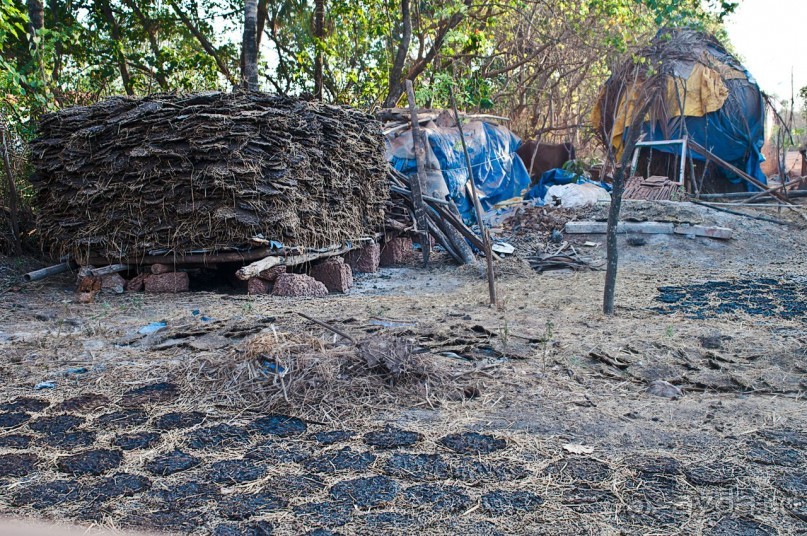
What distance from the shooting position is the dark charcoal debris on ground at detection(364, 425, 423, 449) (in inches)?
124

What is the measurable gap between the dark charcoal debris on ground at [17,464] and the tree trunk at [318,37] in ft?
33.6

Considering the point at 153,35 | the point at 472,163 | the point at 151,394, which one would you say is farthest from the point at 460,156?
the point at 151,394

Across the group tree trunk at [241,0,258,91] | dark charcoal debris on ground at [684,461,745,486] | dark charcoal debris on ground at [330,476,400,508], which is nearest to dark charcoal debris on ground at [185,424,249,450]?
dark charcoal debris on ground at [330,476,400,508]

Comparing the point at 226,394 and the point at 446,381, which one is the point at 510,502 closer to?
the point at 446,381

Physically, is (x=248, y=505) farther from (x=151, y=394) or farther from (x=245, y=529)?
(x=151, y=394)

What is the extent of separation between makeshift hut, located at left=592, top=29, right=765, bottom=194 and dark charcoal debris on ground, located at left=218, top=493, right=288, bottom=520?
13.7 m

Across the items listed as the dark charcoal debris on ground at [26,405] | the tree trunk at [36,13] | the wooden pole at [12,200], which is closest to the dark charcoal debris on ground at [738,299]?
the dark charcoal debris on ground at [26,405]

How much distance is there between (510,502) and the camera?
2.57 meters

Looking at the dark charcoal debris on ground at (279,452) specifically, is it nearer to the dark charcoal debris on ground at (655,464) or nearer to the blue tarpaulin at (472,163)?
the dark charcoal debris on ground at (655,464)

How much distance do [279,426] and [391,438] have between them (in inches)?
23.3

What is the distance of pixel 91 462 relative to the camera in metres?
2.94

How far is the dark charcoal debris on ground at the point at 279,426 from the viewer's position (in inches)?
131

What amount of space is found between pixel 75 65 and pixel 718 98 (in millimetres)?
13188

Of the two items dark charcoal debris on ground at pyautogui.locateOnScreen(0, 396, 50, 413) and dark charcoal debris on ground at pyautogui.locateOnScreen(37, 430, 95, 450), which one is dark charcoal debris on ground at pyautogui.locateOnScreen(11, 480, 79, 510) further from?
dark charcoal debris on ground at pyautogui.locateOnScreen(0, 396, 50, 413)
